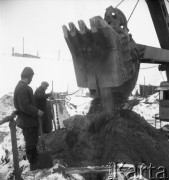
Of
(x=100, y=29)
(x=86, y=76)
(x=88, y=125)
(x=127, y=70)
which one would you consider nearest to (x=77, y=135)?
(x=88, y=125)

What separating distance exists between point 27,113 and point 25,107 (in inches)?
4.3

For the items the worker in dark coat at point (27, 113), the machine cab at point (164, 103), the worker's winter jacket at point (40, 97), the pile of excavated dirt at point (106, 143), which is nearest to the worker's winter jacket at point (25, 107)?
the worker in dark coat at point (27, 113)

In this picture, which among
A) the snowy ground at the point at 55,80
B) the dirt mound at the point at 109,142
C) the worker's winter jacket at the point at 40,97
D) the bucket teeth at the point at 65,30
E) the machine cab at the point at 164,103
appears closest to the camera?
the dirt mound at the point at 109,142

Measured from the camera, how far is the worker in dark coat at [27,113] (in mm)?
4125

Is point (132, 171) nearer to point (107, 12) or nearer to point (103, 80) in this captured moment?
point (103, 80)

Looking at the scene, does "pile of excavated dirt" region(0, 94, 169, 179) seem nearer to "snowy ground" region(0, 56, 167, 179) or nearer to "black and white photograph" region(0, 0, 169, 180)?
"black and white photograph" region(0, 0, 169, 180)

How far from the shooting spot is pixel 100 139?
5.03 metres

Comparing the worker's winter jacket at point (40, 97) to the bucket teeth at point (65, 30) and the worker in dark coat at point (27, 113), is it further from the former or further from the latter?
the worker in dark coat at point (27, 113)

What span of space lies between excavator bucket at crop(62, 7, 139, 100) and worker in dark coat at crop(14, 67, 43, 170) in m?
1.07

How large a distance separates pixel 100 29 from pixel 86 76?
0.92 meters

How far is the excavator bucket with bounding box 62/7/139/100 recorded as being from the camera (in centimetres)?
452

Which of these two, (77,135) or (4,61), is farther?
(4,61)

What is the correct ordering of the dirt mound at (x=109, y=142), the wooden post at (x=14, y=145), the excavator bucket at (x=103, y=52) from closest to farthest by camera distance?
the wooden post at (x=14, y=145), the excavator bucket at (x=103, y=52), the dirt mound at (x=109, y=142)

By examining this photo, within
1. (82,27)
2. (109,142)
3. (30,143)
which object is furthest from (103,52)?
(30,143)
